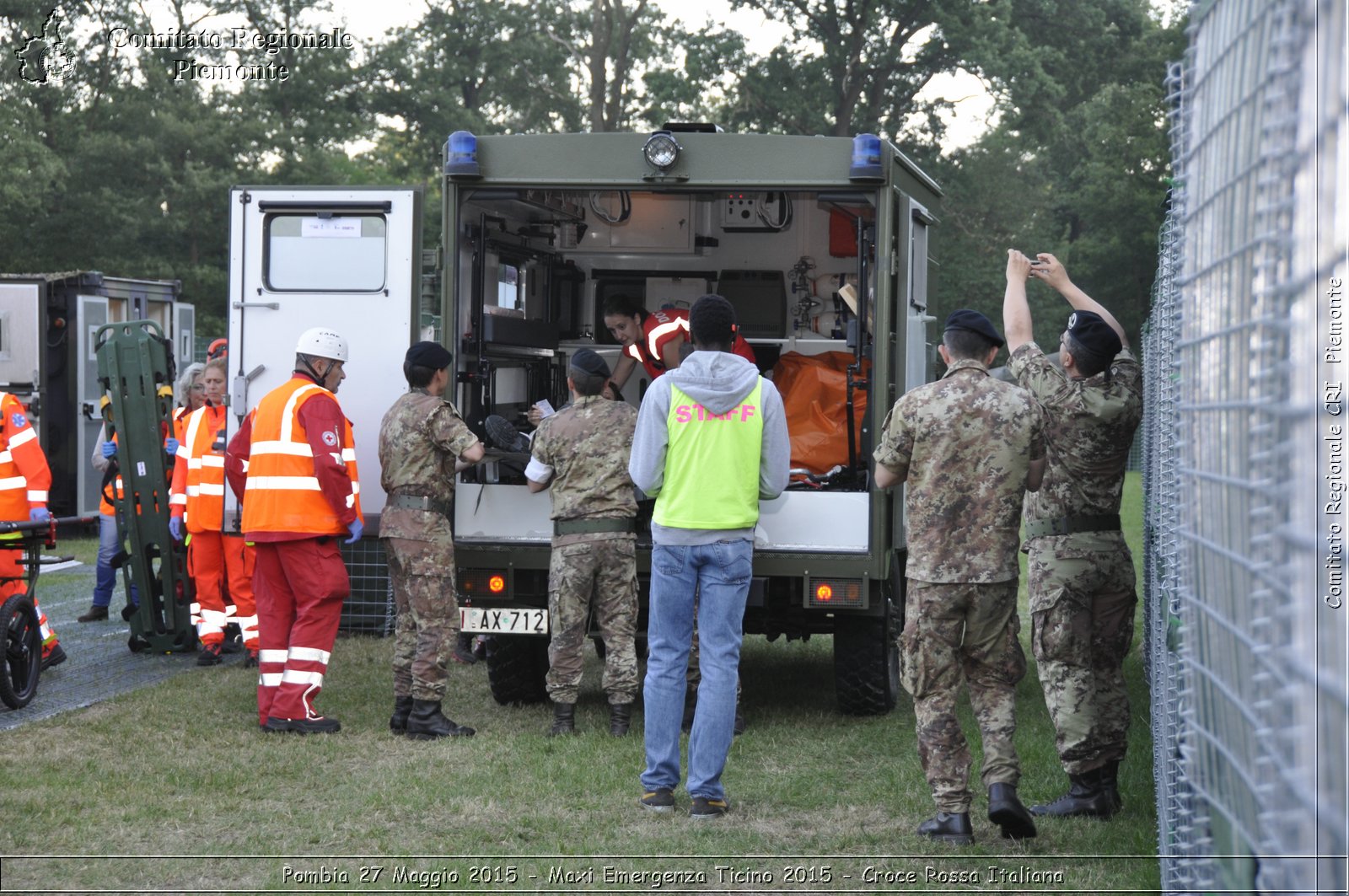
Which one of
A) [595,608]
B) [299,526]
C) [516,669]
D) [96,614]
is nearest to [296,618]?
[299,526]

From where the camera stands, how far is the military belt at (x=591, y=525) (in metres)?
7.07

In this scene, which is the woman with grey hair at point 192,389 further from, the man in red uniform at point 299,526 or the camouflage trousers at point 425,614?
the camouflage trousers at point 425,614

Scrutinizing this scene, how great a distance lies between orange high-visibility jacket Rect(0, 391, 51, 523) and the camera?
8.08m

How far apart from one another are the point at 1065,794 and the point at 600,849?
1.84 meters

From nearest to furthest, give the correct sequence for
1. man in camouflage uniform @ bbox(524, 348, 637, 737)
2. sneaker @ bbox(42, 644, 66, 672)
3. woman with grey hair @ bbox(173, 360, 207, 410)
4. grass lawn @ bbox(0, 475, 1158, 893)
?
grass lawn @ bbox(0, 475, 1158, 893) < man in camouflage uniform @ bbox(524, 348, 637, 737) < sneaker @ bbox(42, 644, 66, 672) < woman with grey hair @ bbox(173, 360, 207, 410)

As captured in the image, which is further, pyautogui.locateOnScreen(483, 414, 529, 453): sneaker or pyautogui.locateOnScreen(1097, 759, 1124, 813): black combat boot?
pyautogui.locateOnScreen(483, 414, 529, 453): sneaker

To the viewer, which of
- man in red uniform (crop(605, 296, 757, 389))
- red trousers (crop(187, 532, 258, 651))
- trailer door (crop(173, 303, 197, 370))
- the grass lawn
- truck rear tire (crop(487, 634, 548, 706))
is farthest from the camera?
trailer door (crop(173, 303, 197, 370))

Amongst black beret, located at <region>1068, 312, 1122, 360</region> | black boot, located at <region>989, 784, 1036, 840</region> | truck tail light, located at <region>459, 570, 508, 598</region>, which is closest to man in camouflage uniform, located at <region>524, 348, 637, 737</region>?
truck tail light, located at <region>459, 570, 508, 598</region>

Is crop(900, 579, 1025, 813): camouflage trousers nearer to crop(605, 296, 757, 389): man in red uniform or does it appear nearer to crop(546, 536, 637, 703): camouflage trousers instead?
crop(546, 536, 637, 703): camouflage trousers

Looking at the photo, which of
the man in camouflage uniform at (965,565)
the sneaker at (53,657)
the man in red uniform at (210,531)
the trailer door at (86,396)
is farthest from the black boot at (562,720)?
the trailer door at (86,396)

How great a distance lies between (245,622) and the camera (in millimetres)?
8953

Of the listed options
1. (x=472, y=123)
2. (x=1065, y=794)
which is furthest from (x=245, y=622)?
(x=472, y=123)

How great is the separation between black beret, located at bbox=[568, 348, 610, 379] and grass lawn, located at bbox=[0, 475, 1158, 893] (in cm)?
170

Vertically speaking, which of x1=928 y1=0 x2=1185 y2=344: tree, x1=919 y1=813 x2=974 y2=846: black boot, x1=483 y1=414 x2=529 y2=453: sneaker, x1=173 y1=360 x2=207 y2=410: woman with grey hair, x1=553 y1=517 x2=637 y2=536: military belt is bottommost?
x1=919 y1=813 x2=974 y2=846: black boot
